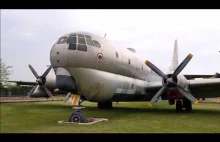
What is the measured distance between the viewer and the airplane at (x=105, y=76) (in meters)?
14.7

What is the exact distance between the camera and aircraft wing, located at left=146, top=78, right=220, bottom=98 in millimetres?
19438

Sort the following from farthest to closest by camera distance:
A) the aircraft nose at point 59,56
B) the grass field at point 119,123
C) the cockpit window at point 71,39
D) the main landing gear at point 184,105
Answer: the main landing gear at point 184,105 → the cockpit window at point 71,39 → the aircraft nose at point 59,56 → the grass field at point 119,123

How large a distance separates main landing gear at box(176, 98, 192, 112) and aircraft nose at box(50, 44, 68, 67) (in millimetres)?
10483

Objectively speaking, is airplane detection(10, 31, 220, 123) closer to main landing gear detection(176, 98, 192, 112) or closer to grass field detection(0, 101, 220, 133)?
main landing gear detection(176, 98, 192, 112)

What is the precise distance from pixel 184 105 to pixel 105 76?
8.53 meters

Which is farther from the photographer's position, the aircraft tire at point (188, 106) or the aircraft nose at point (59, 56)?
the aircraft tire at point (188, 106)

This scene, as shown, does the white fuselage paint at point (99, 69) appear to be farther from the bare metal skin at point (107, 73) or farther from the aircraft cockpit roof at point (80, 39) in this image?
the aircraft cockpit roof at point (80, 39)

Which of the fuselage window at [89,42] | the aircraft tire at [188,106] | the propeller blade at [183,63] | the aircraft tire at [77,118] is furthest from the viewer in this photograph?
the aircraft tire at [188,106]

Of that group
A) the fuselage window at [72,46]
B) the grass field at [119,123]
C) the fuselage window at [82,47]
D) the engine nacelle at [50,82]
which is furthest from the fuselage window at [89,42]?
the engine nacelle at [50,82]

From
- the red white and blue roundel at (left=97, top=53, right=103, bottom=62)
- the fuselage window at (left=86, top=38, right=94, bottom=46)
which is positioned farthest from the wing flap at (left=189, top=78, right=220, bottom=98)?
the fuselage window at (left=86, top=38, right=94, bottom=46)

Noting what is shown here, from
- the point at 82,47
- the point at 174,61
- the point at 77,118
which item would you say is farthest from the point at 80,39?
Result: the point at 174,61
